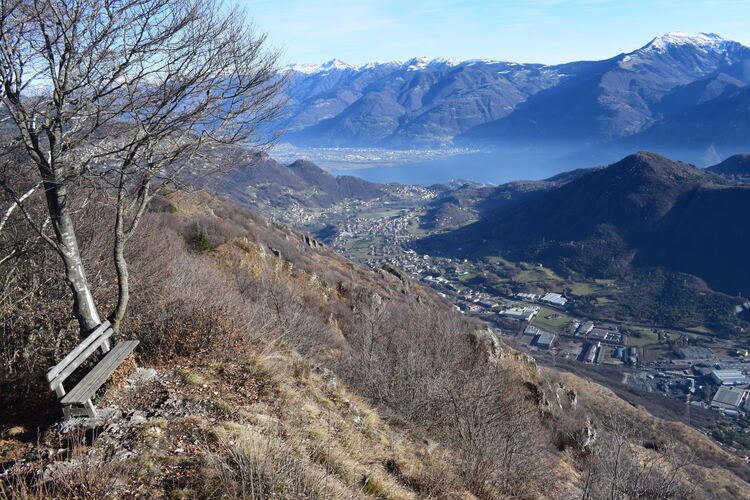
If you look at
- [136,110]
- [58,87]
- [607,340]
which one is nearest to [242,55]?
[136,110]

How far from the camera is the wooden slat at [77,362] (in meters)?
4.17

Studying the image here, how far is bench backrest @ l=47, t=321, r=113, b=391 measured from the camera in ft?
13.6

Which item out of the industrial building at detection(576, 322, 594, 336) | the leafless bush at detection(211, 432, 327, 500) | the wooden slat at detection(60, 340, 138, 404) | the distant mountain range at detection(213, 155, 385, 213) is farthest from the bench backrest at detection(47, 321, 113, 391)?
the distant mountain range at detection(213, 155, 385, 213)

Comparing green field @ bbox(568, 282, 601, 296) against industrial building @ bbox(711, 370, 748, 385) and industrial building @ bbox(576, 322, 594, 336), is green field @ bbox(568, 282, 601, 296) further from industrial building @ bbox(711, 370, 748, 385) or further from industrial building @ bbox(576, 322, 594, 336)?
industrial building @ bbox(711, 370, 748, 385)

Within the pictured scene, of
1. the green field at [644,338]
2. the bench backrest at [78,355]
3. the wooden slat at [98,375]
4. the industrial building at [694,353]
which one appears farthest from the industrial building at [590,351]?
the bench backrest at [78,355]

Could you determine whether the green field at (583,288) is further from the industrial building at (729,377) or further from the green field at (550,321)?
the industrial building at (729,377)

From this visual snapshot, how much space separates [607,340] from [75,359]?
64.8m

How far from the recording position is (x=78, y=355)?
4.66 m

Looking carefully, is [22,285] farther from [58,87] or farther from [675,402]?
[675,402]

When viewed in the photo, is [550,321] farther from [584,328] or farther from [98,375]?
[98,375]

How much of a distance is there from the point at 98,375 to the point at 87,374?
5.3 inches

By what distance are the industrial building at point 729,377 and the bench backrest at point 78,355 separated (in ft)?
186

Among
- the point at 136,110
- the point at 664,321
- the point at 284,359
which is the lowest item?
the point at 664,321

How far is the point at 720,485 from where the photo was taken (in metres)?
18.1
